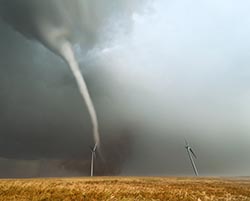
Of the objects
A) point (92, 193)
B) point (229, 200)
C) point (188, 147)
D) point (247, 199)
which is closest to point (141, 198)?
point (92, 193)

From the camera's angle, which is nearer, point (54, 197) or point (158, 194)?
point (54, 197)

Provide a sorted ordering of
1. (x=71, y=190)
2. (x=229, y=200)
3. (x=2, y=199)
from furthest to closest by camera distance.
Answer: (x=71, y=190) < (x=229, y=200) < (x=2, y=199)

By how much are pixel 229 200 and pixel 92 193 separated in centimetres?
1817

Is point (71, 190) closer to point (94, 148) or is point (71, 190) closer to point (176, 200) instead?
point (176, 200)

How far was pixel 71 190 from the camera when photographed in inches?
1389

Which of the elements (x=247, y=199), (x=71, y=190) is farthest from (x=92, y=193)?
(x=247, y=199)

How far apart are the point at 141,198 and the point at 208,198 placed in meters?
9.32

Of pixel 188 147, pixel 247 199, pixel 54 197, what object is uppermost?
pixel 188 147

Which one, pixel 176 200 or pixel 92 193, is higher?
pixel 92 193

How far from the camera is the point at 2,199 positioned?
2997 cm

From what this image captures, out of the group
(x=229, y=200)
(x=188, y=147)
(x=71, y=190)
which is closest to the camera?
(x=229, y=200)

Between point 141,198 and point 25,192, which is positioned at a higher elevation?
point 25,192

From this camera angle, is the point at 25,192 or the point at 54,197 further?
the point at 25,192

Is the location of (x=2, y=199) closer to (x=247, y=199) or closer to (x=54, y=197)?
(x=54, y=197)
